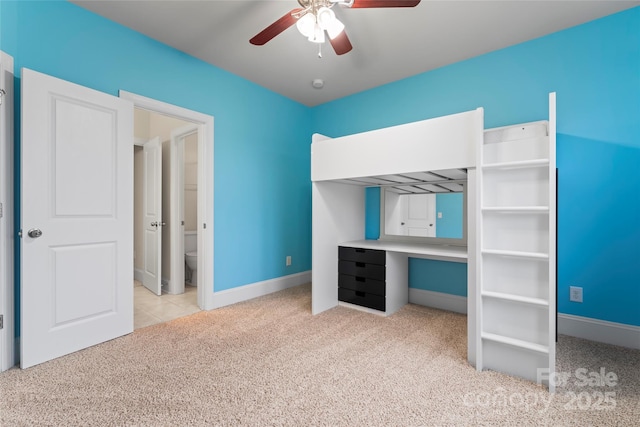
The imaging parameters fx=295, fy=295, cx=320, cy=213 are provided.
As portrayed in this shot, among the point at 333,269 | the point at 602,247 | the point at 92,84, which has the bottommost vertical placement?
the point at 333,269

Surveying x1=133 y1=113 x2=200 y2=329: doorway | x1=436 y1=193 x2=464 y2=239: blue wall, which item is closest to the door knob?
x1=133 y1=113 x2=200 y2=329: doorway

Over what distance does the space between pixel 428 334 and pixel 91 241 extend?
270 cm

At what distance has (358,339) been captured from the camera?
7.67 feet

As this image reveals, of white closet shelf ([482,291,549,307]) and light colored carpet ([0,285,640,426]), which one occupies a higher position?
white closet shelf ([482,291,549,307])

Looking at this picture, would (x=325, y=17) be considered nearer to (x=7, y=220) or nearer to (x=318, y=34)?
(x=318, y=34)

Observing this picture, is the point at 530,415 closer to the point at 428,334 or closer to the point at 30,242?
the point at 428,334

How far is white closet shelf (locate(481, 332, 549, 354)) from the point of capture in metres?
1.69

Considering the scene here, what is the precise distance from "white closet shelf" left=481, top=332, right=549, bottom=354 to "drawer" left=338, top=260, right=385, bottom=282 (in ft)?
3.60

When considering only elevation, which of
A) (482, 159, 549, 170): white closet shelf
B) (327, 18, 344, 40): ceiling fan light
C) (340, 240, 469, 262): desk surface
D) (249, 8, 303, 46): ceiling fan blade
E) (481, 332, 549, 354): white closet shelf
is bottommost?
(481, 332, 549, 354): white closet shelf

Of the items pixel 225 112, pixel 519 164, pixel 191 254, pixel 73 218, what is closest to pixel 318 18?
pixel 519 164

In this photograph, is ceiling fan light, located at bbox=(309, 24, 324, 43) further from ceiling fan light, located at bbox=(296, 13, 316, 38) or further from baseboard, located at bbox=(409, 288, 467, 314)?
baseboard, located at bbox=(409, 288, 467, 314)

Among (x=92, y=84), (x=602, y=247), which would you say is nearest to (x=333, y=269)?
(x=602, y=247)

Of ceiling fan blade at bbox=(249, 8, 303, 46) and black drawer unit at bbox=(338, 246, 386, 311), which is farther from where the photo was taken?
black drawer unit at bbox=(338, 246, 386, 311)

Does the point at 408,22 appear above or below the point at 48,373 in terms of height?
above
